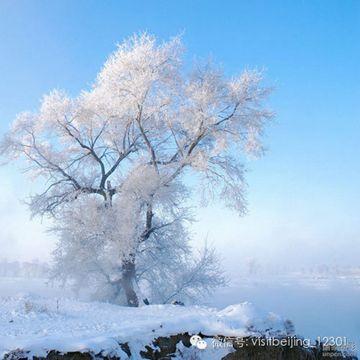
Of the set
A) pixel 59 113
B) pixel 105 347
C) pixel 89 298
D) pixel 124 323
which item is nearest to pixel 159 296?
pixel 89 298

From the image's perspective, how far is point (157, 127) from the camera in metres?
18.6

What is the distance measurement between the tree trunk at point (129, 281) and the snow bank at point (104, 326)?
284 inches

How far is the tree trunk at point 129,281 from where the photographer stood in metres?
18.2

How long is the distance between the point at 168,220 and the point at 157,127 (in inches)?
168

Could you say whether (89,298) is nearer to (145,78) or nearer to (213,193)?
(213,193)

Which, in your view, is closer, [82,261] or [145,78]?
Result: [145,78]

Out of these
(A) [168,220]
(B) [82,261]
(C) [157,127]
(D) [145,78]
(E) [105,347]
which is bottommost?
(E) [105,347]

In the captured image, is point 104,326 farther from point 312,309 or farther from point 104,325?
point 312,309

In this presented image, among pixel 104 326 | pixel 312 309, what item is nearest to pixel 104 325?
pixel 104 326

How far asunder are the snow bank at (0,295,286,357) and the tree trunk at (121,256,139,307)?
23.6ft

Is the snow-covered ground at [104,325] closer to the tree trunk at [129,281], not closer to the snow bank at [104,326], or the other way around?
the snow bank at [104,326]

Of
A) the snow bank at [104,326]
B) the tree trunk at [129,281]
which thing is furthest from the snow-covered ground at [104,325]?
the tree trunk at [129,281]

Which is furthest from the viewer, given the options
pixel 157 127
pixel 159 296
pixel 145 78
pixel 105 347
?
pixel 159 296

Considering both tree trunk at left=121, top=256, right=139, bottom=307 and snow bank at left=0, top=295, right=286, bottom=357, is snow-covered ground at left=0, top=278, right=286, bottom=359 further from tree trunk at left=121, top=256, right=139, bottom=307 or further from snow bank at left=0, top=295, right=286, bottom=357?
tree trunk at left=121, top=256, right=139, bottom=307
